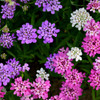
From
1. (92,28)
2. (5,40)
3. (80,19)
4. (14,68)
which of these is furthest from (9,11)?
(92,28)

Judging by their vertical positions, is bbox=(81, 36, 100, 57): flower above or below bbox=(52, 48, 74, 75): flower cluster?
above

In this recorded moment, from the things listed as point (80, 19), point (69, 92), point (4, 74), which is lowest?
point (69, 92)

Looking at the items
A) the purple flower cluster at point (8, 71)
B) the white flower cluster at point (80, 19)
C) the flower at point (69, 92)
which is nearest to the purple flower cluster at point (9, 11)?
the purple flower cluster at point (8, 71)

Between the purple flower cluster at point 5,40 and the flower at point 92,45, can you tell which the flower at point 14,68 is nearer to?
the purple flower cluster at point 5,40

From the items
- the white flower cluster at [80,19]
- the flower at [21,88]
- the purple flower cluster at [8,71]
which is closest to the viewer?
the flower at [21,88]

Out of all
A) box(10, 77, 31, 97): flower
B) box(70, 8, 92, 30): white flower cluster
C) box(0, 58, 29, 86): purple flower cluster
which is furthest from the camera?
box(70, 8, 92, 30): white flower cluster

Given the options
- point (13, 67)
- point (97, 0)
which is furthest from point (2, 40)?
point (97, 0)

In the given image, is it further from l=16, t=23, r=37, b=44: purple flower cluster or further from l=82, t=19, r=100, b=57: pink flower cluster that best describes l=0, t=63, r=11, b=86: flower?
l=82, t=19, r=100, b=57: pink flower cluster

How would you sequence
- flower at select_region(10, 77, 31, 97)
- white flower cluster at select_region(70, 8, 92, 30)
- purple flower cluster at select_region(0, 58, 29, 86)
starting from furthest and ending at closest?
white flower cluster at select_region(70, 8, 92, 30) → purple flower cluster at select_region(0, 58, 29, 86) → flower at select_region(10, 77, 31, 97)

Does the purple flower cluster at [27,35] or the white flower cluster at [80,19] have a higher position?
the white flower cluster at [80,19]

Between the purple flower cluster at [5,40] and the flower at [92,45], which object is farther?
the purple flower cluster at [5,40]

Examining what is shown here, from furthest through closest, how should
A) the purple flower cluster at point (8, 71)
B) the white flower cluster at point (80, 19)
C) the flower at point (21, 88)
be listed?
the white flower cluster at point (80, 19)
the purple flower cluster at point (8, 71)
the flower at point (21, 88)

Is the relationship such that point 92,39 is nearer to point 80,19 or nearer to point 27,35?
point 80,19

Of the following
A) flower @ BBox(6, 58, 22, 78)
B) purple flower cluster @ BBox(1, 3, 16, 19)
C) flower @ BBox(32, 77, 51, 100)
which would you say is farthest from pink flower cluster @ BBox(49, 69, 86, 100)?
purple flower cluster @ BBox(1, 3, 16, 19)
